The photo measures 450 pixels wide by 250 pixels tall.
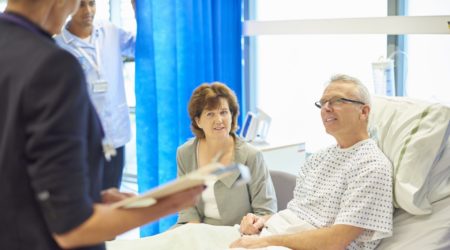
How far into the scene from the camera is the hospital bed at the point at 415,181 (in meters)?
1.97

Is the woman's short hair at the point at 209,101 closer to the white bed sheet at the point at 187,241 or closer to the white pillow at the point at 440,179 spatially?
the white bed sheet at the point at 187,241

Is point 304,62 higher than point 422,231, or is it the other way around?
point 304,62

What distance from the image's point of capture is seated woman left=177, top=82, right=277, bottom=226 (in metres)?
2.57

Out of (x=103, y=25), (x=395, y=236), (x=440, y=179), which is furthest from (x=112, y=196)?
(x=103, y=25)

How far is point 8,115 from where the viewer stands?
37.1 inches

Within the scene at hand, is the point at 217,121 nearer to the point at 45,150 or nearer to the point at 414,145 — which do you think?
the point at 414,145

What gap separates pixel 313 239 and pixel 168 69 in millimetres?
1647

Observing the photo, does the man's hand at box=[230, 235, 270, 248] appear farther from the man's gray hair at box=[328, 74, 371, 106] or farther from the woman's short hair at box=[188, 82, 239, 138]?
the woman's short hair at box=[188, 82, 239, 138]

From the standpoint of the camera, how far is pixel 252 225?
2.29 meters

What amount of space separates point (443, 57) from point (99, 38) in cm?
173

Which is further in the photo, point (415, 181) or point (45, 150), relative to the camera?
point (415, 181)

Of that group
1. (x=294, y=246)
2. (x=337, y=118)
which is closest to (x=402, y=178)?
(x=337, y=118)

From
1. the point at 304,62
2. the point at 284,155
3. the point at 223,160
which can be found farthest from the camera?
the point at 304,62

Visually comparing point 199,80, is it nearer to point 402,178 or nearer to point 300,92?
point 300,92
